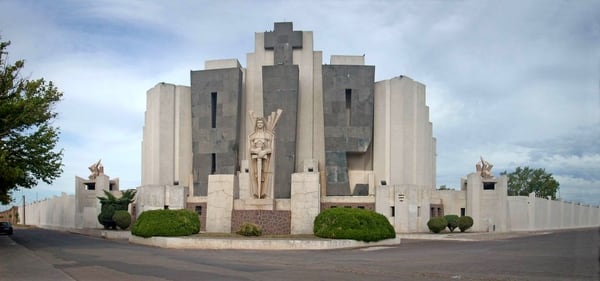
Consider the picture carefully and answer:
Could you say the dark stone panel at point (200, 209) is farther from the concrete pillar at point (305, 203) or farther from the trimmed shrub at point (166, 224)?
the trimmed shrub at point (166, 224)

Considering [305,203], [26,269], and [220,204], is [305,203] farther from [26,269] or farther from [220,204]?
[26,269]

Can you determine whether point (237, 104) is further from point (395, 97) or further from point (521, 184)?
point (521, 184)

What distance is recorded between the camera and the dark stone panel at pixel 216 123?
51.1 meters

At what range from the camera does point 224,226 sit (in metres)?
37.6

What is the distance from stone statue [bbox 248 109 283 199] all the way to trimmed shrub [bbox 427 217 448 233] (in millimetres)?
12017

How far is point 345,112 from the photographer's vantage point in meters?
50.4

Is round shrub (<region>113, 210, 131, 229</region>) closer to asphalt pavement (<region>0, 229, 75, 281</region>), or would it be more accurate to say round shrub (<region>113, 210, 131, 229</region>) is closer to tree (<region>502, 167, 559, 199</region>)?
asphalt pavement (<region>0, 229, 75, 281</region>)

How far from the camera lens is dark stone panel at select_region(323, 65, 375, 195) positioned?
50.2 meters

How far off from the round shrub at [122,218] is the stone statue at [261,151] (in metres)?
Answer: 11.8

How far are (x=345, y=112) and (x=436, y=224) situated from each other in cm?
1350

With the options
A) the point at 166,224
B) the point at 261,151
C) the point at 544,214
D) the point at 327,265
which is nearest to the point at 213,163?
the point at 261,151

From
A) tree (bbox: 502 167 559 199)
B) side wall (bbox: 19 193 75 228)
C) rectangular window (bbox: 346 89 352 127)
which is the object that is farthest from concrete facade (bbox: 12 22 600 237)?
tree (bbox: 502 167 559 199)

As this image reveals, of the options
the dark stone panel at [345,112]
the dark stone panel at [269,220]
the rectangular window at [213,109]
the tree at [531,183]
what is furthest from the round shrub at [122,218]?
the tree at [531,183]

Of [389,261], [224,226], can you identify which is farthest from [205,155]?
[389,261]
